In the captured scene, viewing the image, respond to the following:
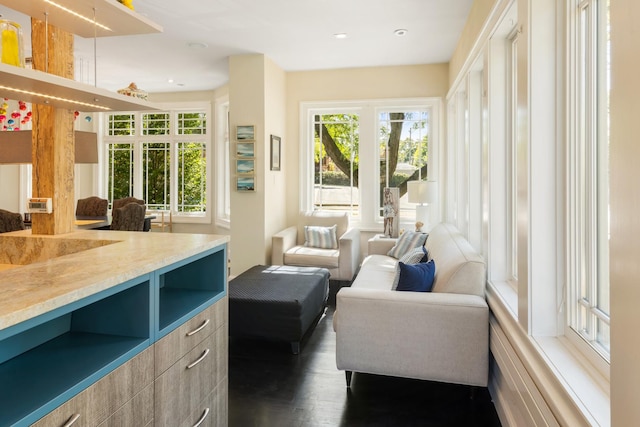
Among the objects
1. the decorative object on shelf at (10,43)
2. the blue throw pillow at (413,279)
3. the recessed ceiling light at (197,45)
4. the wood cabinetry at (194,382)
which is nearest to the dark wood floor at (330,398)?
the wood cabinetry at (194,382)

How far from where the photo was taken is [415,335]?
8.23ft

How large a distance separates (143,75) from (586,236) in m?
6.19

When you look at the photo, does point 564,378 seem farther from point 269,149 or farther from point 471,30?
point 269,149

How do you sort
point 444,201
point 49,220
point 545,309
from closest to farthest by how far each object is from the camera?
1. point 545,309
2. point 49,220
3. point 444,201

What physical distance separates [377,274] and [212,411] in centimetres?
226

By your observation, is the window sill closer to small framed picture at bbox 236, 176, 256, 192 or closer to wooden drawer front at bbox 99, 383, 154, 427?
wooden drawer front at bbox 99, 383, 154, 427

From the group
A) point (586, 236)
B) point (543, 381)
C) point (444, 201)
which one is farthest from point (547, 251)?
point (444, 201)

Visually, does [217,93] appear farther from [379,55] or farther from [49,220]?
[49,220]

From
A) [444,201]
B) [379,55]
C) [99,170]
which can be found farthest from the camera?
[99,170]

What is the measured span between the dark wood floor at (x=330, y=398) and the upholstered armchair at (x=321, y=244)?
1.90 meters

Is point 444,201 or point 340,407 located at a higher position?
point 444,201

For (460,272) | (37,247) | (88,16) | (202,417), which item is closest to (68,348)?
(202,417)

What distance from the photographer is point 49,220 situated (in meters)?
2.17

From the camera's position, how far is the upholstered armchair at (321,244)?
502cm
